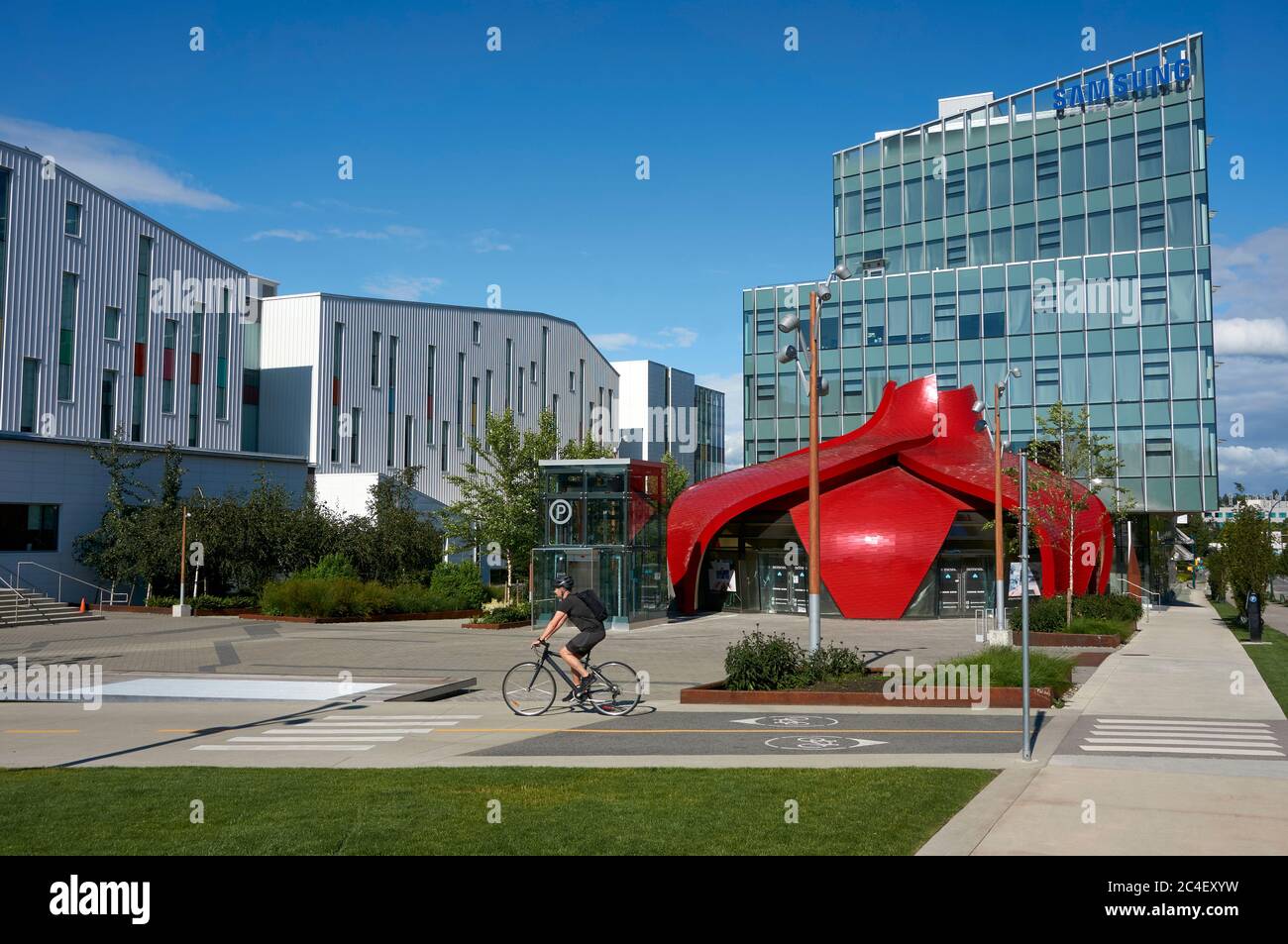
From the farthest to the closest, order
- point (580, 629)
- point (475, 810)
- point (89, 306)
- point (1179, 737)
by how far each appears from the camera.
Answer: point (89, 306)
point (580, 629)
point (1179, 737)
point (475, 810)

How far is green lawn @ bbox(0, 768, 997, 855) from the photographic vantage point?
7.52 meters

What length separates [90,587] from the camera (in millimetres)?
41656

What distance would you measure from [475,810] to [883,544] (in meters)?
30.7

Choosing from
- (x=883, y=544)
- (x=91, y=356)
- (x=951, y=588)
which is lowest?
(x=951, y=588)

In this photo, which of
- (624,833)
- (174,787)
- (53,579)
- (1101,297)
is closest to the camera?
(624,833)

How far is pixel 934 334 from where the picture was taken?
2373 inches

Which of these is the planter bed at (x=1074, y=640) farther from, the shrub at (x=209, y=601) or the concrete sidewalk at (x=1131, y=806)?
the shrub at (x=209, y=601)

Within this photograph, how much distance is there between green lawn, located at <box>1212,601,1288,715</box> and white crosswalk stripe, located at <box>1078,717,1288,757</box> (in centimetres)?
198

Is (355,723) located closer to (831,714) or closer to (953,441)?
(831,714)

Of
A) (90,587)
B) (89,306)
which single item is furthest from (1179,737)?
(89,306)

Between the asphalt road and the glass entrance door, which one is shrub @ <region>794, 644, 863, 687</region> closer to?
the asphalt road

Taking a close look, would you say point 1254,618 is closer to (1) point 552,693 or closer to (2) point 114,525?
(1) point 552,693
